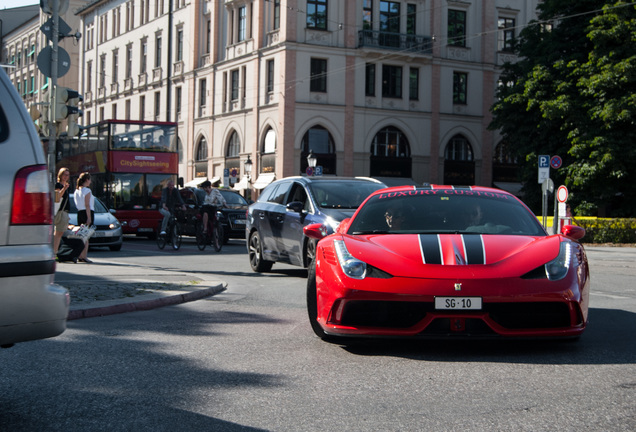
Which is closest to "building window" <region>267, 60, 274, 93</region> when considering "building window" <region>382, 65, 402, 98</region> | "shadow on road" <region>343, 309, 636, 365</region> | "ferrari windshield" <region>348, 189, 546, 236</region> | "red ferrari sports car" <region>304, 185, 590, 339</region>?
"building window" <region>382, 65, 402, 98</region>

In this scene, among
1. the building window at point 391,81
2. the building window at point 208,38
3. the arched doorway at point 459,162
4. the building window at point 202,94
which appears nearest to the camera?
the building window at point 391,81

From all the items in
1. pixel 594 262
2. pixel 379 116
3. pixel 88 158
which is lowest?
pixel 594 262

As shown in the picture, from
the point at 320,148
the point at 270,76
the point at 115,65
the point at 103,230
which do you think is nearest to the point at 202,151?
the point at 270,76

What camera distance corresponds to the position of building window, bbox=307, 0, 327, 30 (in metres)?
50.2

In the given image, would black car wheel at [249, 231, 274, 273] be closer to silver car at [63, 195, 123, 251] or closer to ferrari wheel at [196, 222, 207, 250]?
silver car at [63, 195, 123, 251]

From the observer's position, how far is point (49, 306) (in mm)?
4410

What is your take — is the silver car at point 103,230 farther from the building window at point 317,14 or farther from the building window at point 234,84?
the building window at point 234,84

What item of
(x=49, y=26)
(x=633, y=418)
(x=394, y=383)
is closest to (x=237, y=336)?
(x=394, y=383)

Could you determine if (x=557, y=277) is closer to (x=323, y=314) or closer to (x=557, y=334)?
(x=557, y=334)

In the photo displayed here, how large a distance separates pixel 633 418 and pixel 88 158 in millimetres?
30220

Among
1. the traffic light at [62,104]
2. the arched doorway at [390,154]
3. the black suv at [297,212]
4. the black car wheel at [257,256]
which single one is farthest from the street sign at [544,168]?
the arched doorway at [390,154]

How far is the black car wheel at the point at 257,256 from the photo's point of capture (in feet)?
49.4

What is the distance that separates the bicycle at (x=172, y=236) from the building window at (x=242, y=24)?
109 ft

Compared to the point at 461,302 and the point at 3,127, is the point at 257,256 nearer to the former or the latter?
the point at 461,302
